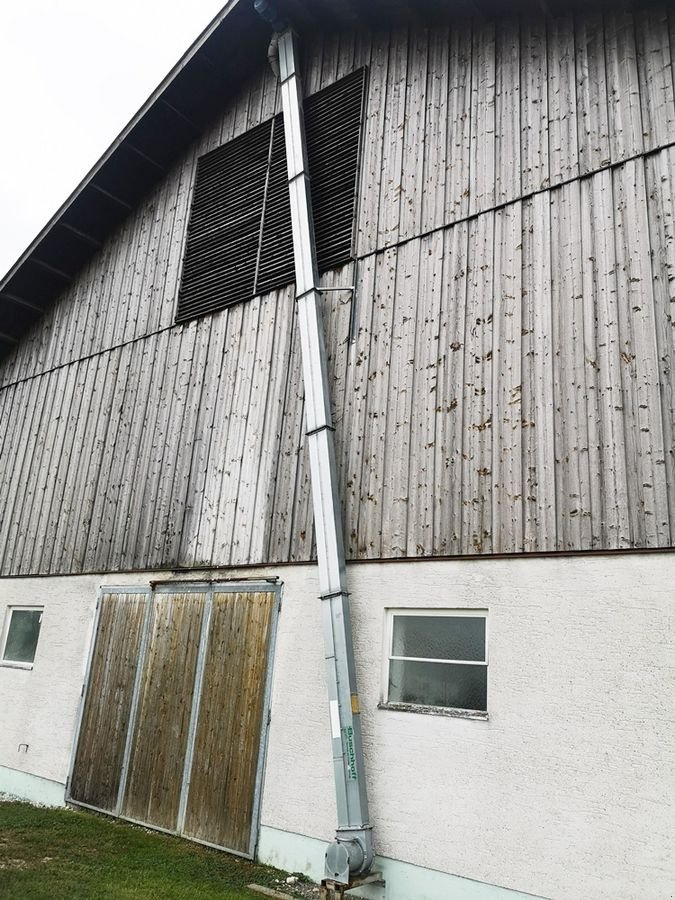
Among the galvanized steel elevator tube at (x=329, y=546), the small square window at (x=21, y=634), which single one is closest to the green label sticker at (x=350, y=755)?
the galvanized steel elevator tube at (x=329, y=546)

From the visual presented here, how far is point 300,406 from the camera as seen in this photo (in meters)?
7.74

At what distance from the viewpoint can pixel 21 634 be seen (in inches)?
396

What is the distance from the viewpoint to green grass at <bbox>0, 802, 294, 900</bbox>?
5.55 metres

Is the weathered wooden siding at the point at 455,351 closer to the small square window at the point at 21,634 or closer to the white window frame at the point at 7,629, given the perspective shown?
the white window frame at the point at 7,629

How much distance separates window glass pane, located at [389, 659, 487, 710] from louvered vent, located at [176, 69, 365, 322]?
436 cm

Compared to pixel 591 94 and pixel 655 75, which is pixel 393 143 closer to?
pixel 591 94

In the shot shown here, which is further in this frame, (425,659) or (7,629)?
(7,629)

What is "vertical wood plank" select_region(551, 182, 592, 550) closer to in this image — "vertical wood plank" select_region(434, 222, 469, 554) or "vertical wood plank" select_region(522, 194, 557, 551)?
"vertical wood plank" select_region(522, 194, 557, 551)

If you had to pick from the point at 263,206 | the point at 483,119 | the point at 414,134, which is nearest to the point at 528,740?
the point at 483,119

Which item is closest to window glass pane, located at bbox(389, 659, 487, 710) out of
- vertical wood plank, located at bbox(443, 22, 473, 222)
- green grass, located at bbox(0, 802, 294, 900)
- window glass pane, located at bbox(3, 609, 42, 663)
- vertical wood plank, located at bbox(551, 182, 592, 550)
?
vertical wood plank, located at bbox(551, 182, 592, 550)

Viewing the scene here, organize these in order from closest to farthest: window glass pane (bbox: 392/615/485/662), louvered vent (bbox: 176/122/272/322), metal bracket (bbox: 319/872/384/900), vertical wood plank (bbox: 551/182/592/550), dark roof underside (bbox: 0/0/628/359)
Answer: metal bracket (bbox: 319/872/384/900) < vertical wood plank (bbox: 551/182/592/550) < window glass pane (bbox: 392/615/485/662) < dark roof underside (bbox: 0/0/628/359) < louvered vent (bbox: 176/122/272/322)

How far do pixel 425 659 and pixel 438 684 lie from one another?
0.23m

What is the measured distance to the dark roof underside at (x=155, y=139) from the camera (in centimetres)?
912

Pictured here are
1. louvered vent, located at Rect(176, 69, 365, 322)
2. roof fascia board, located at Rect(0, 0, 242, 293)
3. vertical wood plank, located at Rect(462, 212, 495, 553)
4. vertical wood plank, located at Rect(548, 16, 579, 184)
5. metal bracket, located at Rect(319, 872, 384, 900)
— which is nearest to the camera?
metal bracket, located at Rect(319, 872, 384, 900)
